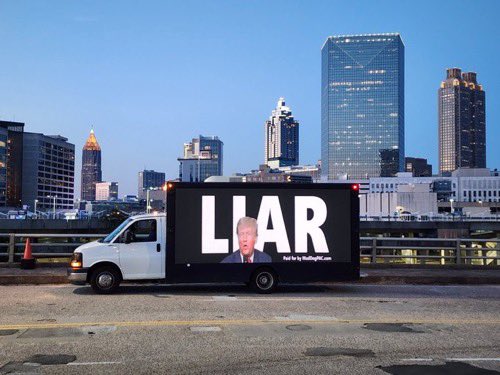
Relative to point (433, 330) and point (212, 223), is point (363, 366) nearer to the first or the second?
Answer: point (433, 330)

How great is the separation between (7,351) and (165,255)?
675 centimetres

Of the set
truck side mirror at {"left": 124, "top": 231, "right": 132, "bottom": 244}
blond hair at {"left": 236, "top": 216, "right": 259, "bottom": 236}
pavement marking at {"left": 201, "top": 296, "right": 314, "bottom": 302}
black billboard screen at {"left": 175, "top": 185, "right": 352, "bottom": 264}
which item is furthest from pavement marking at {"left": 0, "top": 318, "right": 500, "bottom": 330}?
truck side mirror at {"left": 124, "top": 231, "right": 132, "bottom": 244}

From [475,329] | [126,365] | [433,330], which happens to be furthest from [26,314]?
[475,329]

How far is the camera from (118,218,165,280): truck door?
15250 mm

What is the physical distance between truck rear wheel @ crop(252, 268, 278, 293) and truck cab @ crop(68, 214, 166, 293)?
2.48m

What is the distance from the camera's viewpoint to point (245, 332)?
10344 millimetres

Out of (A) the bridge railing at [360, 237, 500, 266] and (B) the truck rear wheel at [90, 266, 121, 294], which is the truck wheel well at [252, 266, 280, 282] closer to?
(B) the truck rear wheel at [90, 266, 121, 294]

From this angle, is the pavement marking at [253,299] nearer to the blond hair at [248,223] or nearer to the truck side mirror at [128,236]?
the blond hair at [248,223]

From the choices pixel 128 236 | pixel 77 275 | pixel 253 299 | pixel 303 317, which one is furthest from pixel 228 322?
pixel 77 275

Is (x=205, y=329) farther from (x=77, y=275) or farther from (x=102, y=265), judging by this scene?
(x=77, y=275)

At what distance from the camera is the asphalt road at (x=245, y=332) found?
8102 mm

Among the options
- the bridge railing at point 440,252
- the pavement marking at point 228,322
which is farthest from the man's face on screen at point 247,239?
the bridge railing at point 440,252

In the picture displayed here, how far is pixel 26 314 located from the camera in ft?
39.4

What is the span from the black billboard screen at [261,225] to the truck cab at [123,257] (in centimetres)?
56
